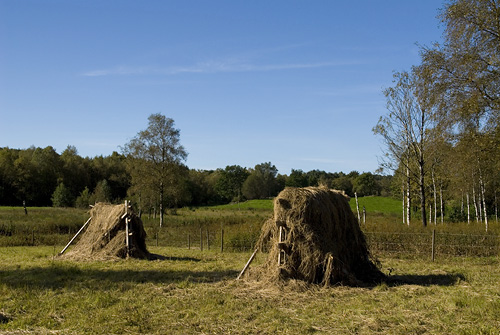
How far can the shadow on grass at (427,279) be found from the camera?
38.0 ft

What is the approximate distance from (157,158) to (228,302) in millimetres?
33051

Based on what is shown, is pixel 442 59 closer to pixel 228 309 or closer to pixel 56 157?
pixel 228 309

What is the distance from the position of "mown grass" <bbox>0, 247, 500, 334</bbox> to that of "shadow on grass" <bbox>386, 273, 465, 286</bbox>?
0.03 metres

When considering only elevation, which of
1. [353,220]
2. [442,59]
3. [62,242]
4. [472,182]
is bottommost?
[62,242]

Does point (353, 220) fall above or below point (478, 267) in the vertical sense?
above

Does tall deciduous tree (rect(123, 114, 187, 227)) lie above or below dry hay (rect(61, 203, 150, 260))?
above

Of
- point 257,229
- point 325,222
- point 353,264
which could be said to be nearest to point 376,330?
point 325,222

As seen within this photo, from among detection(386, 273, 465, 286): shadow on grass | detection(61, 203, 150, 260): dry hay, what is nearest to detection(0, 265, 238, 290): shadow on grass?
detection(61, 203, 150, 260): dry hay

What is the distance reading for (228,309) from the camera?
28.4 feet

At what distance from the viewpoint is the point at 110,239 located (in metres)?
17.9

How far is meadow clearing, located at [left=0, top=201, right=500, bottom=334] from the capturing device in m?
7.40

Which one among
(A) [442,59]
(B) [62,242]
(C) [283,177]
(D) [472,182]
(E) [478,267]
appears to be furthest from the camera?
(C) [283,177]

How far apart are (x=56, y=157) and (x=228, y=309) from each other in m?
71.4

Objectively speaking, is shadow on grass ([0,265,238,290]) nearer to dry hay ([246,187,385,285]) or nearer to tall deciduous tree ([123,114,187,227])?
dry hay ([246,187,385,285])
